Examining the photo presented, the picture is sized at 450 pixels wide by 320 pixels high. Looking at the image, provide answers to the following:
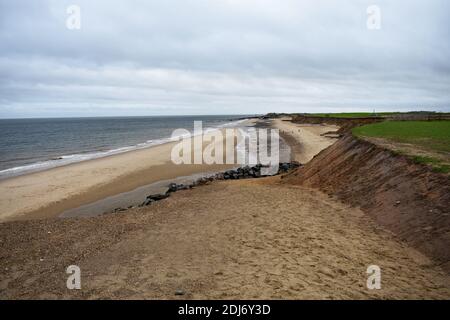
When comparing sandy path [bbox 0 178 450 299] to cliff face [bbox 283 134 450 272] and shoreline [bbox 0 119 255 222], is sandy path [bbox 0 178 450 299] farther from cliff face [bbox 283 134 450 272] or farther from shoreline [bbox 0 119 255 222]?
shoreline [bbox 0 119 255 222]

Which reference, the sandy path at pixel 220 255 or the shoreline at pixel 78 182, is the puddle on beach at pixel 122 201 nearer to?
the shoreline at pixel 78 182

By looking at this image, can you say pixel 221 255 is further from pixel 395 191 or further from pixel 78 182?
pixel 78 182

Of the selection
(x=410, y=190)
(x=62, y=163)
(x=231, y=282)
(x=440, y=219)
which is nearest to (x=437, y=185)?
(x=410, y=190)

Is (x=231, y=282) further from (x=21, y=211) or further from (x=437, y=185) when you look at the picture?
(x=21, y=211)

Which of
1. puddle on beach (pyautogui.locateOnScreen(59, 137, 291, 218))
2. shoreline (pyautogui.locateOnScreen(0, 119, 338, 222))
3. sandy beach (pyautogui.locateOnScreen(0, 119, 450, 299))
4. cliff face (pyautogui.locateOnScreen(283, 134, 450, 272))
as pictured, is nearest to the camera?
sandy beach (pyautogui.locateOnScreen(0, 119, 450, 299))

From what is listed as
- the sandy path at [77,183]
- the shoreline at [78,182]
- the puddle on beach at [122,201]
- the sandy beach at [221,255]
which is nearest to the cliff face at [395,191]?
the sandy beach at [221,255]

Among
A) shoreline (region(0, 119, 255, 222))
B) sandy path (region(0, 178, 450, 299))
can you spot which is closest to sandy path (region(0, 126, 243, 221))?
shoreline (region(0, 119, 255, 222))
